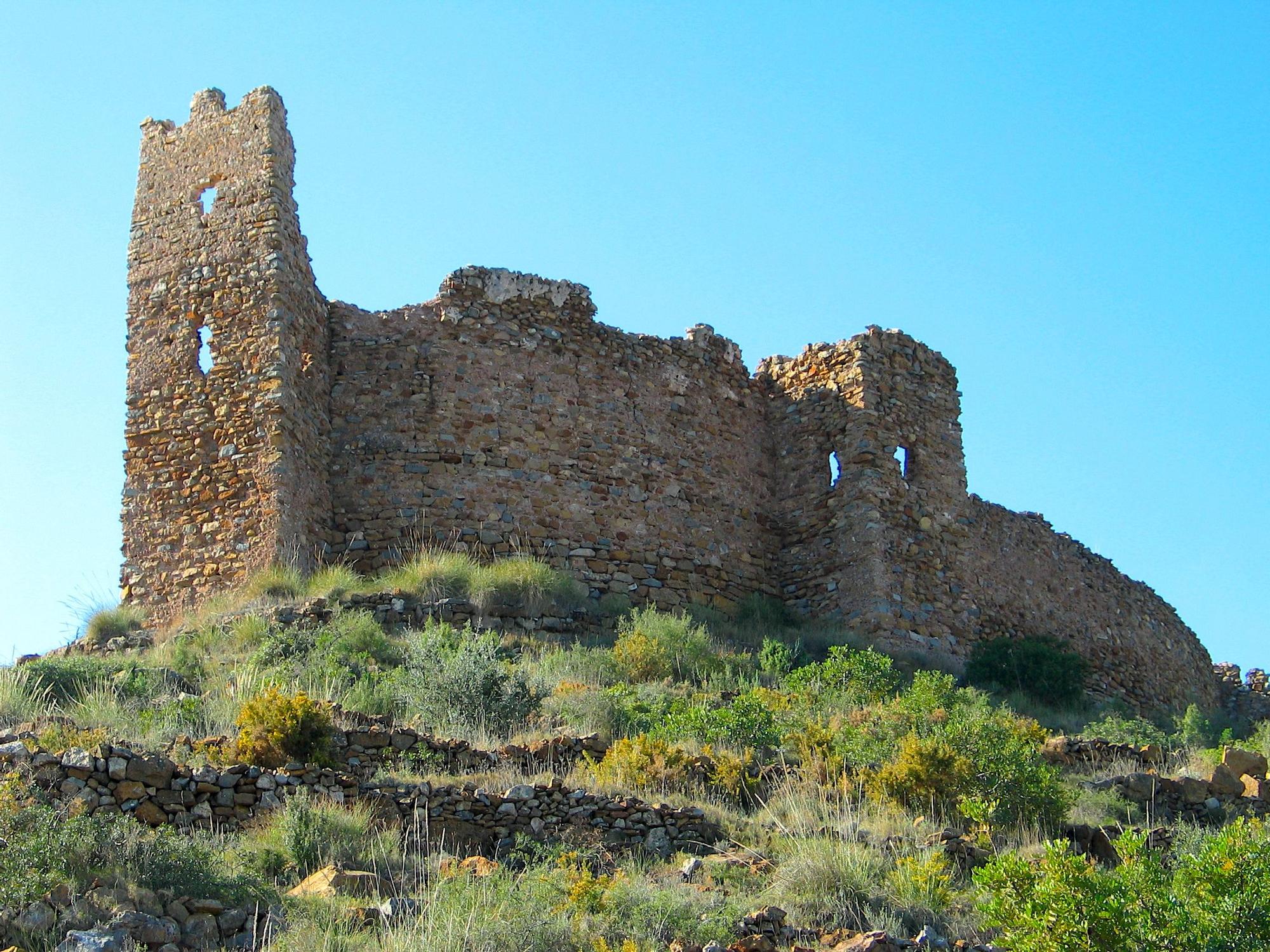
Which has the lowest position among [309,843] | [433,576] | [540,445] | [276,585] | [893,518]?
[309,843]

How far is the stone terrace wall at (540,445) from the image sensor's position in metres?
18.9

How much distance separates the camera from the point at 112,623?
1736 centimetres

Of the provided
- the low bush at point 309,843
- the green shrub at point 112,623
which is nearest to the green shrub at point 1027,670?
the green shrub at point 112,623

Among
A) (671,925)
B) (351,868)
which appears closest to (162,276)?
(351,868)

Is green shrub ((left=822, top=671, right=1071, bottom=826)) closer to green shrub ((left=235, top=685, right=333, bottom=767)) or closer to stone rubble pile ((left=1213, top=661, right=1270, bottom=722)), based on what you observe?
green shrub ((left=235, top=685, right=333, bottom=767))

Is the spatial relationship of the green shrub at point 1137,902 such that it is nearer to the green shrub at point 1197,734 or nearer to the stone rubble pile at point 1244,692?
the green shrub at point 1197,734

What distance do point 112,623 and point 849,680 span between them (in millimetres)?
7757

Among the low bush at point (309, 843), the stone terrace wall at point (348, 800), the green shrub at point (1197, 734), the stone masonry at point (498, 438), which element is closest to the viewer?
the low bush at point (309, 843)

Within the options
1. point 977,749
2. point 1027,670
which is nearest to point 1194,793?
point 977,749

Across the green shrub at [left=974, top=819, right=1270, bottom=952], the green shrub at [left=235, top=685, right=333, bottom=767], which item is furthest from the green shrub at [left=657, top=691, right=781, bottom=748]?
the green shrub at [left=974, top=819, right=1270, bottom=952]

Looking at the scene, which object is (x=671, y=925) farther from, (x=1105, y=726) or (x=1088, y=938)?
(x=1105, y=726)

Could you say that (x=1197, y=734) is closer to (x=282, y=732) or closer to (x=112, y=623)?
(x=282, y=732)

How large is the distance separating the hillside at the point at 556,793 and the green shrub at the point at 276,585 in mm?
27

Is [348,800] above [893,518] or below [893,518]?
below
